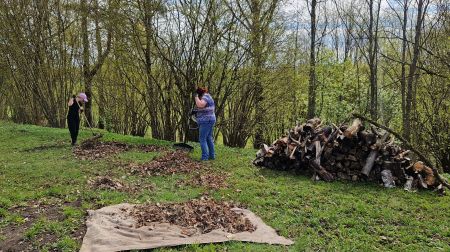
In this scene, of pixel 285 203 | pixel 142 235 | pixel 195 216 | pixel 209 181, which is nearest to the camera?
pixel 142 235

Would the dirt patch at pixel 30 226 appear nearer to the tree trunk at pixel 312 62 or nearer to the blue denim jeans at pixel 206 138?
the blue denim jeans at pixel 206 138

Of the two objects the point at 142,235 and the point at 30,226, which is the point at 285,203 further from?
the point at 30,226

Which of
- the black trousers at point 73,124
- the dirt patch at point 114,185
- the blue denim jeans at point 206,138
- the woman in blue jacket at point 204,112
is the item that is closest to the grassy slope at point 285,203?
the dirt patch at point 114,185

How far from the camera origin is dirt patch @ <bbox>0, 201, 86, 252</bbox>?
5242mm

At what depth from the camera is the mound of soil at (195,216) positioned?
5.87 meters

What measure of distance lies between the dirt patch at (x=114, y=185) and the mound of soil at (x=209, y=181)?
87 centimetres

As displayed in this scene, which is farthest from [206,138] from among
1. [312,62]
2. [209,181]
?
[312,62]

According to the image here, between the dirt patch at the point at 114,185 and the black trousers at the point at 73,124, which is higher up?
the black trousers at the point at 73,124

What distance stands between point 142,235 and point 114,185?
9.31 ft

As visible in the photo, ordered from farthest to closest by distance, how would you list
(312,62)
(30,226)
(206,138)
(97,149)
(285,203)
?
(312,62), (97,149), (206,138), (285,203), (30,226)

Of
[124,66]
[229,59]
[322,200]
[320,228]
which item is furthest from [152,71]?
[320,228]

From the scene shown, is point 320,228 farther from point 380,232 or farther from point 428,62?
point 428,62

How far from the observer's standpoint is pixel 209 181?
8.83 m

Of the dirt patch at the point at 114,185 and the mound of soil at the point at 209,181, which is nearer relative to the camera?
the dirt patch at the point at 114,185
